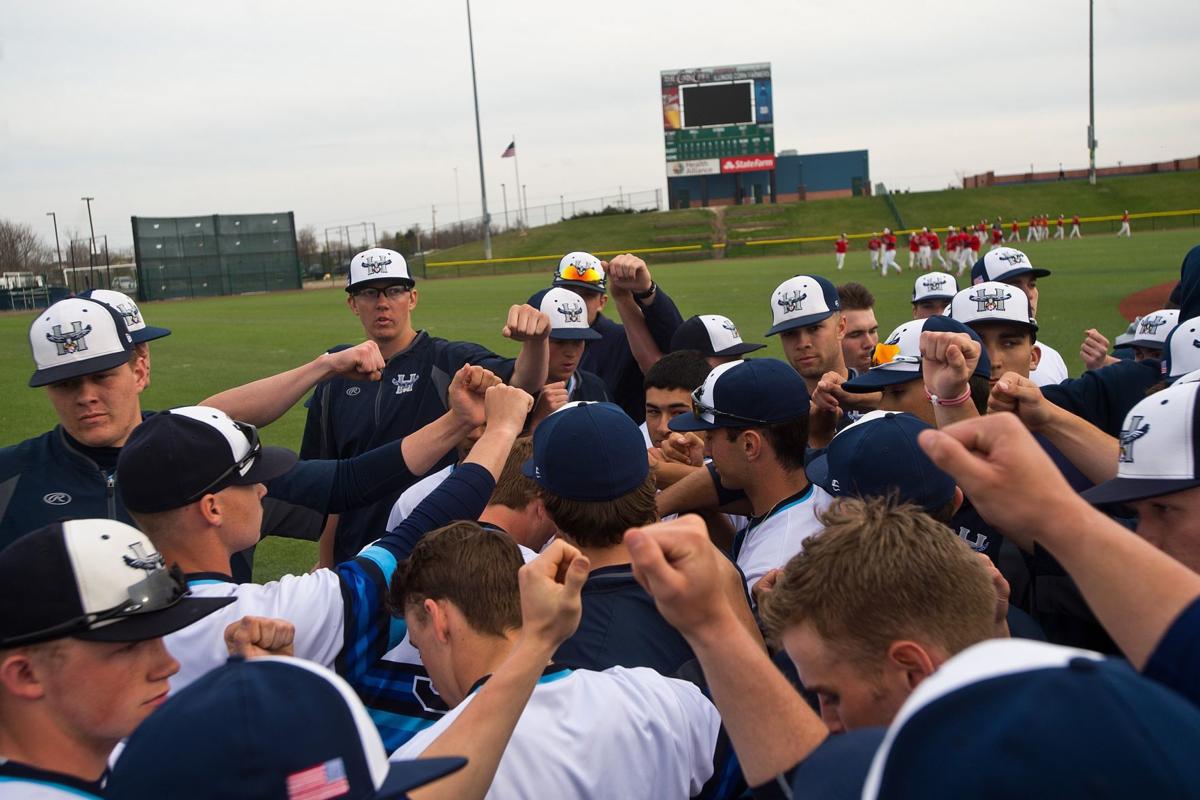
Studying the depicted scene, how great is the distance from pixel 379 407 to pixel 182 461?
238 cm

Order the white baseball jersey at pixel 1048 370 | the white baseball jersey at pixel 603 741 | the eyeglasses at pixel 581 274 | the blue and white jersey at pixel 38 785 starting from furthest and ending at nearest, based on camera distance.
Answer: the eyeglasses at pixel 581 274
the white baseball jersey at pixel 1048 370
the white baseball jersey at pixel 603 741
the blue and white jersey at pixel 38 785

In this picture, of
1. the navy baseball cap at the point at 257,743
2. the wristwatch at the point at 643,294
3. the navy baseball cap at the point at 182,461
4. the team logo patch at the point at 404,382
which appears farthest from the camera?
the wristwatch at the point at 643,294

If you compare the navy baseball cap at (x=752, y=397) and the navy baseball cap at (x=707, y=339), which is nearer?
the navy baseball cap at (x=752, y=397)

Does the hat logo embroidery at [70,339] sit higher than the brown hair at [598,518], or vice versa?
the hat logo embroidery at [70,339]

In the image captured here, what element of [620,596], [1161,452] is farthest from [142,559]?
[1161,452]

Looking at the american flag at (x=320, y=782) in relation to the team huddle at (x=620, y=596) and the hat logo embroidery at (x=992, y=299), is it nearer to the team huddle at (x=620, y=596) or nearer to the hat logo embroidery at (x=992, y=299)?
the team huddle at (x=620, y=596)

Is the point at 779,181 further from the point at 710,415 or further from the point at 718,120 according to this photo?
the point at 710,415

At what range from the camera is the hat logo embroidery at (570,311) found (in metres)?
5.54

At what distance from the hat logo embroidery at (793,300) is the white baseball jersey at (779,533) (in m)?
2.16

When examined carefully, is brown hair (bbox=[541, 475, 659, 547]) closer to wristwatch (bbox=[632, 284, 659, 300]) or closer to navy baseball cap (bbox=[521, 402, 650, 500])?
navy baseball cap (bbox=[521, 402, 650, 500])

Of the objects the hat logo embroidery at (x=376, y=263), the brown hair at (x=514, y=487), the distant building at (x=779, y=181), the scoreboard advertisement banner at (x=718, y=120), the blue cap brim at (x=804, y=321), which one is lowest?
the brown hair at (x=514, y=487)

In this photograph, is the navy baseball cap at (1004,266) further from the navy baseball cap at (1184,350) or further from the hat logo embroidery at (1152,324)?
the navy baseball cap at (1184,350)

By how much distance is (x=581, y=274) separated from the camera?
6441 millimetres

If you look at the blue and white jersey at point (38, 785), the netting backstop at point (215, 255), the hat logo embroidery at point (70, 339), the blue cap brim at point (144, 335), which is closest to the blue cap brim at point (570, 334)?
the blue cap brim at point (144, 335)
